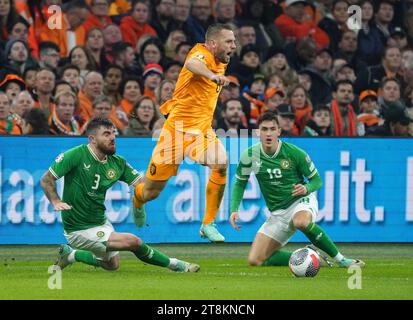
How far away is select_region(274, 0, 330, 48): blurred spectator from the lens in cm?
1984

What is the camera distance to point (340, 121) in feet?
58.9

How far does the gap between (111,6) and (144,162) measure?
13.3 ft

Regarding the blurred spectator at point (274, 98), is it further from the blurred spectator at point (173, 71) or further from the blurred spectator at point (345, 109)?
the blurred spectator at point (173, 71)

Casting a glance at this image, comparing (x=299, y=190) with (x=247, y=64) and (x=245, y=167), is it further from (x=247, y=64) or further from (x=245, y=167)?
(x=247, y=64)

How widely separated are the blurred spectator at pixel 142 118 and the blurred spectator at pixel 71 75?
105 centimetres

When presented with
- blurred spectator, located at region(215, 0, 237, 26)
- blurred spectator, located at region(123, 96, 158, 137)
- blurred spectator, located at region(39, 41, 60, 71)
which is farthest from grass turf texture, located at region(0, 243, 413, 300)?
blurred spectator, located at region(215, 0, 237, 26)

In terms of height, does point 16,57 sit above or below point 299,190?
above

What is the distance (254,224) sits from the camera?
1600 cm

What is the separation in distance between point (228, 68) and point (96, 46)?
2.09 metres

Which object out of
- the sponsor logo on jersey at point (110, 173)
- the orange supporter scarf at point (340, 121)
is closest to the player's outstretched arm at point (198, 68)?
the sponsor logo on jersey at point (110, 173)

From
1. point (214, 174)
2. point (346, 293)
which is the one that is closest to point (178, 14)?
point (214, 174)

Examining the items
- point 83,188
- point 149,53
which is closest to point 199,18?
point 149,53

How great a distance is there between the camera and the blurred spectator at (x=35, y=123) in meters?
16.0
